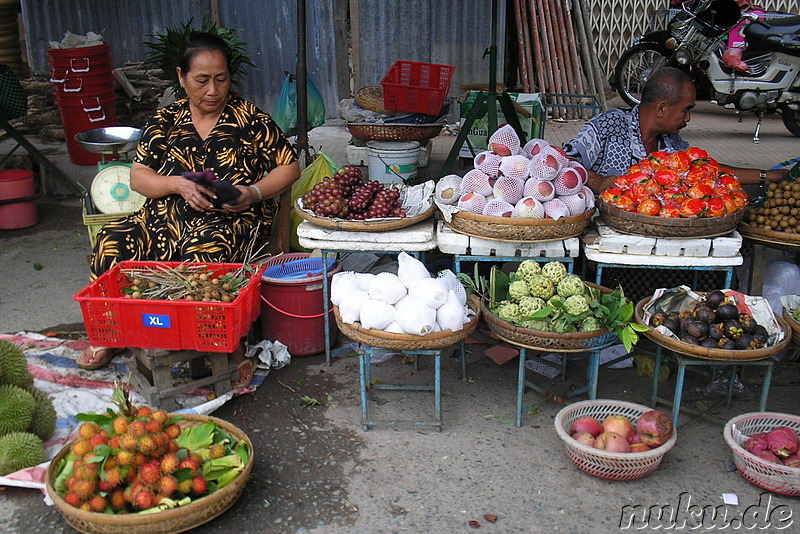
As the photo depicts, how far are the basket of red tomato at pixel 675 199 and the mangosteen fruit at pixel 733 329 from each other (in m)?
0.47

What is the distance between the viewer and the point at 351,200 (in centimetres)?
336

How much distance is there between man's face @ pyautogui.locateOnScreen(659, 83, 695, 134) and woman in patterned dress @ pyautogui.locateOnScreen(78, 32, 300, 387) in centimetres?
190

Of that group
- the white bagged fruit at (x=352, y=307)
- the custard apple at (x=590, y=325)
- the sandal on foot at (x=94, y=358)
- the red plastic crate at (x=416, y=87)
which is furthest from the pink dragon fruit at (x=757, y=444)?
the red plastic crate at (x=416, y=87)

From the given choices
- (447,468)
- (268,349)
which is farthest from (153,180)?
(447,468)

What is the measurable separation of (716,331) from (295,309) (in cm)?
190

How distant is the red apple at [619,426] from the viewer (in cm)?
265

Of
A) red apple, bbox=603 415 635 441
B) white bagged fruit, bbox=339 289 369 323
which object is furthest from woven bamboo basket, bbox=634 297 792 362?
white bagged fruit, bbox=339 289 369 323

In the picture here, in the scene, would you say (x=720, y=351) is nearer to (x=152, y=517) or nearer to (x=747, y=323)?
(x=747, y=323)

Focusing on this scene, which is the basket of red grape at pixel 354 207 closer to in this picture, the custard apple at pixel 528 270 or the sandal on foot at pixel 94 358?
the custard apple at pixel 528 270

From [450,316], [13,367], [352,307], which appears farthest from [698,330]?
[13,367]

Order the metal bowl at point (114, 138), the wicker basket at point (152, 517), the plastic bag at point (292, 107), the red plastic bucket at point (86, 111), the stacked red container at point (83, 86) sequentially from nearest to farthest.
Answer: the wicker basket at point (152, 517)
the metal bowl at point (114, 138)
the plastic bag at point (292, 107)
the stacked red container at point (83, 86)
the red plastic bucket at point (86, 111)

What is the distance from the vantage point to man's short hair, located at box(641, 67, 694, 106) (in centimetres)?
354

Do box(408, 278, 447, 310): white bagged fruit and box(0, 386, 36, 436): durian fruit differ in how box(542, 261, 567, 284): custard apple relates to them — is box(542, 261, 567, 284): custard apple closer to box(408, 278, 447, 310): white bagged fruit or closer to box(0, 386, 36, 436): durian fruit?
box(408, 278, 447, 310): white bagged fruit

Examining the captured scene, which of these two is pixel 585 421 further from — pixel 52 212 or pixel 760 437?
pixel 52 212
